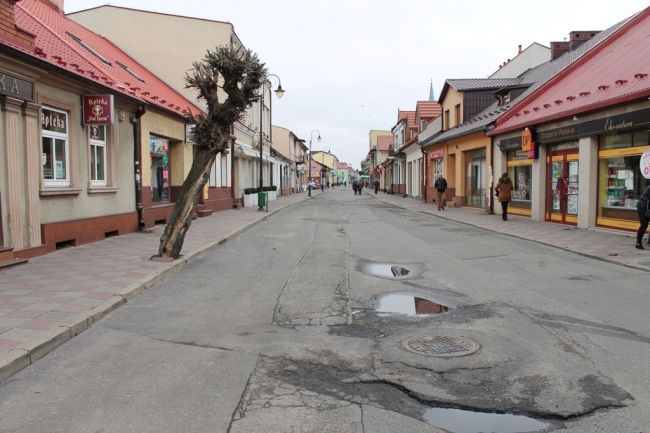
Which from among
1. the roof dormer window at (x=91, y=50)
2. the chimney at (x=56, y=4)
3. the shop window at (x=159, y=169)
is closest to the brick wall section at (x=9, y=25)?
the shop window at (x=159, y=169)

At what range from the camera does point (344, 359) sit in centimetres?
457

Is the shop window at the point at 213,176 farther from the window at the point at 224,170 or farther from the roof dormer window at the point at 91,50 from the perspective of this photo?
the roof dormer window at the point at 91,50

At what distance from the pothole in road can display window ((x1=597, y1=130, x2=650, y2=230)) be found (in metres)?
7.30

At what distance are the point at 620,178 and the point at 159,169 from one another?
1451cm

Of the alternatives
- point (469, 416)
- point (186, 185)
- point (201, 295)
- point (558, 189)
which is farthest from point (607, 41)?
point (469, 416)

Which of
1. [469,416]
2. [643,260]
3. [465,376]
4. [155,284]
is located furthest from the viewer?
[643,260]

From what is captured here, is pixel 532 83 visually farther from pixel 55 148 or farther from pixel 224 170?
pixel 55 148

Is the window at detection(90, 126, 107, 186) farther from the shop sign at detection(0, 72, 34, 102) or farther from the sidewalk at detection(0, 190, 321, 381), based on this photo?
the shop sign at detection(0, 72, 34, 102)

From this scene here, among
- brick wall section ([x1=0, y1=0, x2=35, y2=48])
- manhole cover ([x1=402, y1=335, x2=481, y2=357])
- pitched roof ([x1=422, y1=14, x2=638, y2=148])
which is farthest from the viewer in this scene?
pitched roof ([x1=422, y1=14, x2=638, y2=148])

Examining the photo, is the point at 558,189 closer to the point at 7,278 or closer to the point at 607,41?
the point at 607,41

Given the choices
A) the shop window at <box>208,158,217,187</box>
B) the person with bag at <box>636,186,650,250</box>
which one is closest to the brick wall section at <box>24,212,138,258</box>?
the shop window at <box>208,158,217,187</box>

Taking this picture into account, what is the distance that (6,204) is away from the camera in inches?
341

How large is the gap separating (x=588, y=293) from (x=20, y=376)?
693 cm

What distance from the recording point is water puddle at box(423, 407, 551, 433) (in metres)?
3.30
